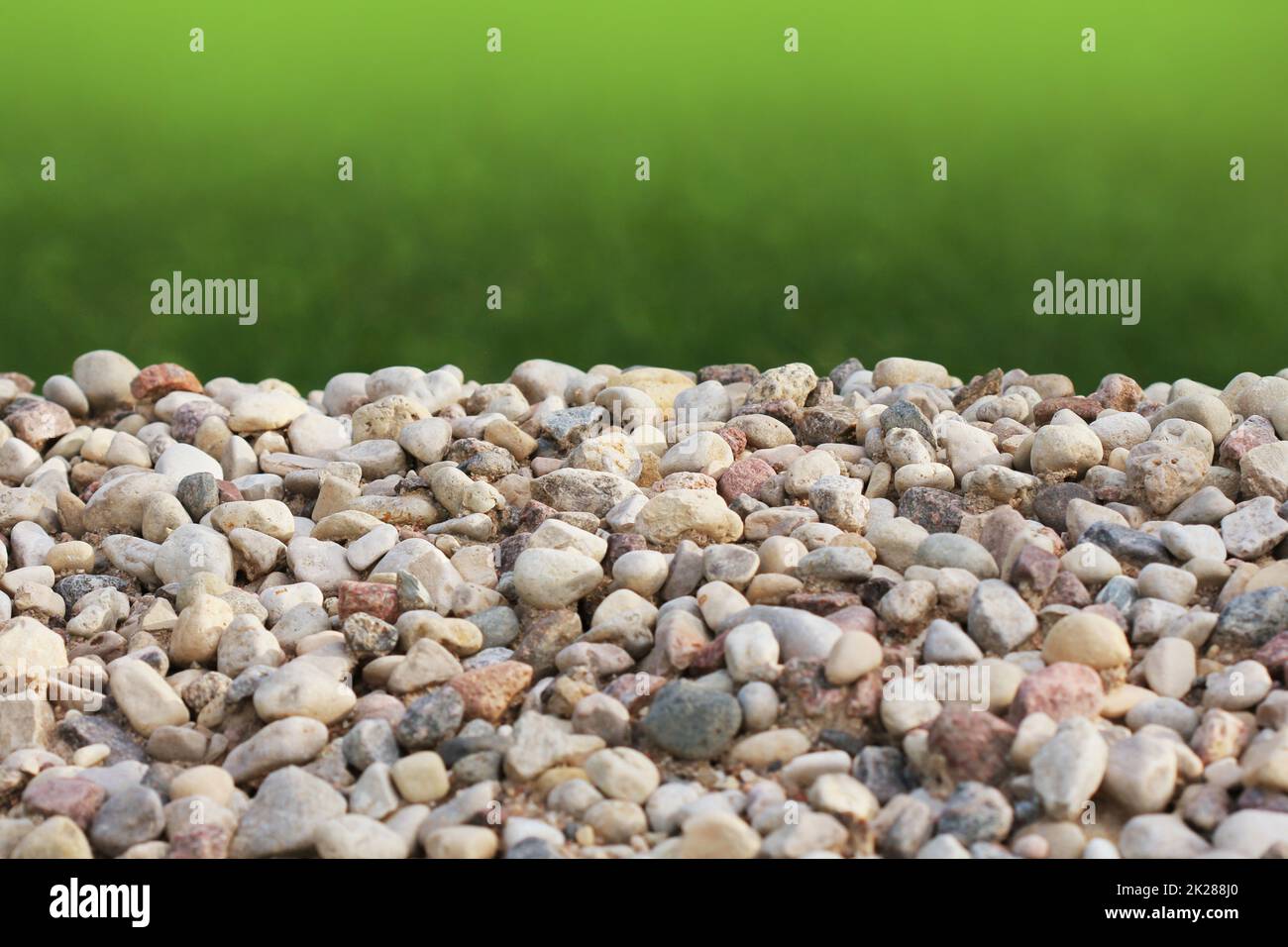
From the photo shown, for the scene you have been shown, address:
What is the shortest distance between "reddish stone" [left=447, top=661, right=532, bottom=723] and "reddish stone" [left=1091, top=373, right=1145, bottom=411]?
1468 mm

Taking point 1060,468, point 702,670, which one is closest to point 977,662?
point 702,670

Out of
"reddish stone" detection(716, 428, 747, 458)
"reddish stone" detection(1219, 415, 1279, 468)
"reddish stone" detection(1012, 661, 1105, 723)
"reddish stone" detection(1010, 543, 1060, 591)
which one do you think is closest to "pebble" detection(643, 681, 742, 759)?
"reddish stone" detection(1012, 661, 1105, 723)

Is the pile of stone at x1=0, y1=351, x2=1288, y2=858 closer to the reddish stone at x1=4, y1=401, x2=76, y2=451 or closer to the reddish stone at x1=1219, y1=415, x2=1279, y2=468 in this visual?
the reddish stone at x1=1219, y1=415, x2=1279, y2=468

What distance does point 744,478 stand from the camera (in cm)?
240

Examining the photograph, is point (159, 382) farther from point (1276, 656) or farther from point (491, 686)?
point (1276, 656)

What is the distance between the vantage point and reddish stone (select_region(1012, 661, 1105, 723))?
1.69 m

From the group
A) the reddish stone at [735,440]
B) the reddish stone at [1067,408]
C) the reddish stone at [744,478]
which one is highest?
the reddish stone at [1067,408]

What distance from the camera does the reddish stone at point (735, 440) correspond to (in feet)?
8.30

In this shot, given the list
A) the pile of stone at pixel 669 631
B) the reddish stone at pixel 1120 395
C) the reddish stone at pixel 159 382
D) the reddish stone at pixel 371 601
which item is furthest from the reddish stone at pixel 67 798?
the reddish stone at pixel 1120 395

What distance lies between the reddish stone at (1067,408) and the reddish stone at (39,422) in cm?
212

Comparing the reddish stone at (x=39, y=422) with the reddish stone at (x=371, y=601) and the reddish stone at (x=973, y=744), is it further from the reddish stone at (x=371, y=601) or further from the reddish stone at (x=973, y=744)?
the reddish stone at (x=973, y=744)
